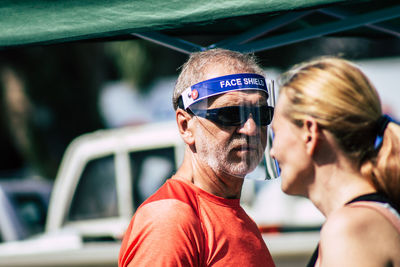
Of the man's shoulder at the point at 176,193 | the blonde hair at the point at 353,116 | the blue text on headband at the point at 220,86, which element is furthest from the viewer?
the blue text on headband at the point at 220,86

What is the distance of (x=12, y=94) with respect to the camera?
552 inches

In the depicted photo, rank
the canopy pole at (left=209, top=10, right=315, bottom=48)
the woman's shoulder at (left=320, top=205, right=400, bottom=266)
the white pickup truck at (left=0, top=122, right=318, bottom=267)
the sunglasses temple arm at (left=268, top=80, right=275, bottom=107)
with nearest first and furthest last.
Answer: the woman's shoulder at (left=320, top=205, right=400, bottom=266), the sunglasses temple arm at (left=268, top=80, right=275, bottom=107), the canopy pole at (left=209, top=10, right=315, bottom=48), the white pickup truck at (left=0, top=122, right=318, bottom=267)

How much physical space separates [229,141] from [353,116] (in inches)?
26.1

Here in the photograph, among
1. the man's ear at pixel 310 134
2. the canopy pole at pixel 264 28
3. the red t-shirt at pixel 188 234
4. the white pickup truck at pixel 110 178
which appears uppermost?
the canopy pole at pixel 264 28

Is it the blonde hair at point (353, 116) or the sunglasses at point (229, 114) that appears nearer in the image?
the blonde hair at point (353, 116)

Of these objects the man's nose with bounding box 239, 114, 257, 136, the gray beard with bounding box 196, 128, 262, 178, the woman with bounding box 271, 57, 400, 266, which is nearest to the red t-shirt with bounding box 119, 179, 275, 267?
the gray beard with bounding box 196, 128, 262, 178

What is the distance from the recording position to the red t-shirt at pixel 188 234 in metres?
1.84

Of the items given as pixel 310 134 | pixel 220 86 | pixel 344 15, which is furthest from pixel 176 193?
pixel 344 15

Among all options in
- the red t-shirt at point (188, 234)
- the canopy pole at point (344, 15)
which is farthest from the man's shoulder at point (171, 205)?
the canopy pole at point (344, 15)

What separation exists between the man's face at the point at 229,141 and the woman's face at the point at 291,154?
0.40m

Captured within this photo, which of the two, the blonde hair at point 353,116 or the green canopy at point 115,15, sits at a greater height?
the green canopy at point 115,15

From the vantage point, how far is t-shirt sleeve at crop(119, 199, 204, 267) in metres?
1.83

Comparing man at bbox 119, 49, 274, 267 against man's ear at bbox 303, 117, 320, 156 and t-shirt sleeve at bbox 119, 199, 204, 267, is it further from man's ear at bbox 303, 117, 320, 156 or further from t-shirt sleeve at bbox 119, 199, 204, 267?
man's ear at bbox 303, 117, 320, 156

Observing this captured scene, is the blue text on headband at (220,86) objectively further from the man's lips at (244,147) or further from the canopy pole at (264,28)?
the canopy pole at (264,28)
